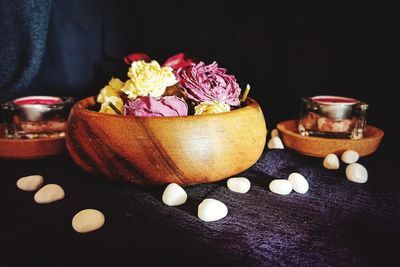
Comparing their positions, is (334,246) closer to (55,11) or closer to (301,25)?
(301,25)

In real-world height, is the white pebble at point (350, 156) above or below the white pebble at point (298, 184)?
below

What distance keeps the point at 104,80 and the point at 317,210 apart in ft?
2.52

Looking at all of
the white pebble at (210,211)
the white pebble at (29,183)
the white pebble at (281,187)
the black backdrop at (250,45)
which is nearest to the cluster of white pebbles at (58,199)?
the white pebble at (29,183)

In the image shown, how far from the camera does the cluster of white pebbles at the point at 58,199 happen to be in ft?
1.27

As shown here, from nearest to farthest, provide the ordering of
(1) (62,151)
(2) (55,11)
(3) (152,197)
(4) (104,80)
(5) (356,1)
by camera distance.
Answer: (3) (152,197) → (1) (62,151) → (5) (356,1) → (2) (55,11) → (4) (104,80)

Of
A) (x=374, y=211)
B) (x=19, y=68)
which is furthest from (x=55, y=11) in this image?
(x=374, y=211)

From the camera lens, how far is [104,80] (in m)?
1.02

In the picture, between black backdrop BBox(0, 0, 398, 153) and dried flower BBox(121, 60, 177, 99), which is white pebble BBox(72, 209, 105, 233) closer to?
dried flower BBox(121, 60, 177, 99)

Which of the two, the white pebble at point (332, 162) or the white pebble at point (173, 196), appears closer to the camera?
the white pebble at point (173, 196)

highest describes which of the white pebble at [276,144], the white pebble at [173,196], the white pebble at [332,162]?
the white pebble at [173,196]

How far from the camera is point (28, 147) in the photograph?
2.07 ft

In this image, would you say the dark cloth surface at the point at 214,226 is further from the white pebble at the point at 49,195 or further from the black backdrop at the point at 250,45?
the black backdrop at the point at 250,45

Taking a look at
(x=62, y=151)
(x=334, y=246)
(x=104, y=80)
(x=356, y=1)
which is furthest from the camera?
(x=104, y=80)

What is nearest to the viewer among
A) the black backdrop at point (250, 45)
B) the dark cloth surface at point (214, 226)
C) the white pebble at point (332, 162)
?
the dark cloth surface at point (214, 226)
